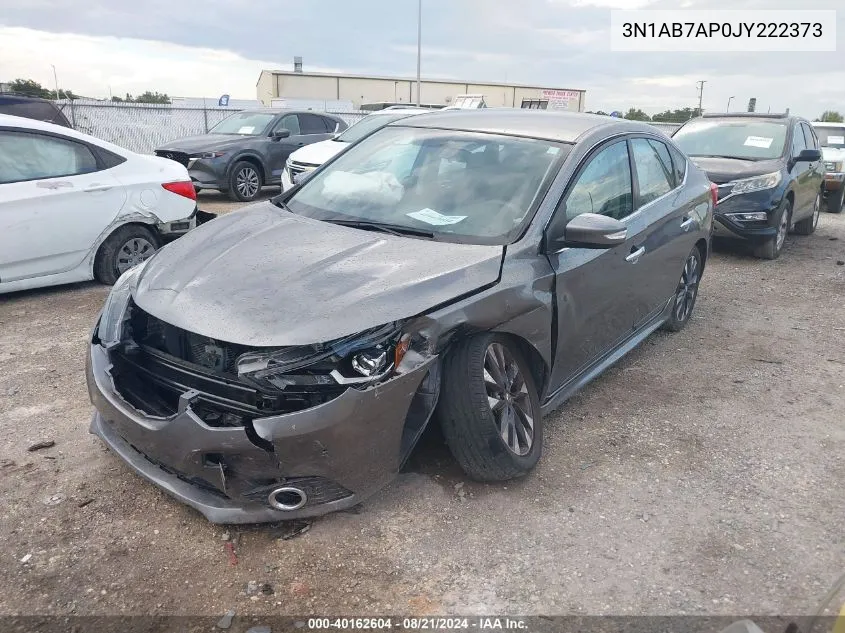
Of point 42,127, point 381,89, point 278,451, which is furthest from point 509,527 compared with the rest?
point 381,89

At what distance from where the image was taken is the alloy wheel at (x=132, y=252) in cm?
620

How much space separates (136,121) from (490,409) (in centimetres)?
1784

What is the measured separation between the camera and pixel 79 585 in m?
2.50

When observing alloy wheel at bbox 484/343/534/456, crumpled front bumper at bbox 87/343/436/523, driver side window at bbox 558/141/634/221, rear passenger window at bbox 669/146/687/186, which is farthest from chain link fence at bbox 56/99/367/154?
crumpled front bumper at bbox 87/343/436/523

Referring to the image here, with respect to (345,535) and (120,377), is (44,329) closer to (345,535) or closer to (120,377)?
(120,377)

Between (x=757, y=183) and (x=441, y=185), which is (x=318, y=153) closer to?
(x=757, y=183)

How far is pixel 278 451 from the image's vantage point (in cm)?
251

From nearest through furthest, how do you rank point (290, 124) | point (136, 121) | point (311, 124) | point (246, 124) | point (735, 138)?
point (735, 138) → point (246, 124) → point (290, 124) → point (311, 124) → point (136, 121)

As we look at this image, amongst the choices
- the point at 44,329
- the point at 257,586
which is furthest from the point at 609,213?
the point at 44,329

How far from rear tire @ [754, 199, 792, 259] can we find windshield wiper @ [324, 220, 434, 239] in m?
6.40

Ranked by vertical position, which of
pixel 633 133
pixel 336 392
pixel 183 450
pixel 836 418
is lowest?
pixel 836 418

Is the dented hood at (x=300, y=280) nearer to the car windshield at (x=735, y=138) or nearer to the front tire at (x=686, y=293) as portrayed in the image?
the front tire at (x=686, y=293)

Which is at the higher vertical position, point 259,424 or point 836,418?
point 259,424

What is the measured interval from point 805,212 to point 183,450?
9542 mm
